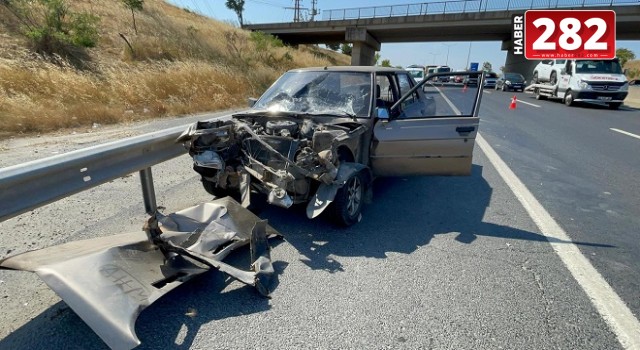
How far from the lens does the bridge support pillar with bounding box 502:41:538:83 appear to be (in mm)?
38938

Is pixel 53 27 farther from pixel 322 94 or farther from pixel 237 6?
pixel 237 6

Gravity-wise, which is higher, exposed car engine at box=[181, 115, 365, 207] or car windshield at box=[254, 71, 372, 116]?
car windshield at box=[254, 71, 372, 116]

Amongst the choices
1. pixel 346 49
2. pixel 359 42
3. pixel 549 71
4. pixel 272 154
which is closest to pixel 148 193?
pixel 272 154

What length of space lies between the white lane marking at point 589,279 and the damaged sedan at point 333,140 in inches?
39.5

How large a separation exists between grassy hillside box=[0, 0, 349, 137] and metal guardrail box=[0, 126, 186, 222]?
5577 mm

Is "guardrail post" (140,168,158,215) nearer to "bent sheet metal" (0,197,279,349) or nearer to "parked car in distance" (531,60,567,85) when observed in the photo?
"bent sheet metal" (0,197,279,349)

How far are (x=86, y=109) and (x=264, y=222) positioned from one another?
26.9ft

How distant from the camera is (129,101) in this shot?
10508 mm

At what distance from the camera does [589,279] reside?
2.73 meters

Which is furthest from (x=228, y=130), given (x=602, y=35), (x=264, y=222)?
(x=602, y=35)

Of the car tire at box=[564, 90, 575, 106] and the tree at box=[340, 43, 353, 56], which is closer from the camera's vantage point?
the car tire at box=[564, 90, 575, 106]

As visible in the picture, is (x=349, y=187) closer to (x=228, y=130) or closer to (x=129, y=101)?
(x=228, y=130)

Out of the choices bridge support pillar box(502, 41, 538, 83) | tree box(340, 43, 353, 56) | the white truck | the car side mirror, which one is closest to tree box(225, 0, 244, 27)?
tree box(340, 43, 353, 56)

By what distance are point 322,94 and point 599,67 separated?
60.4 ft
